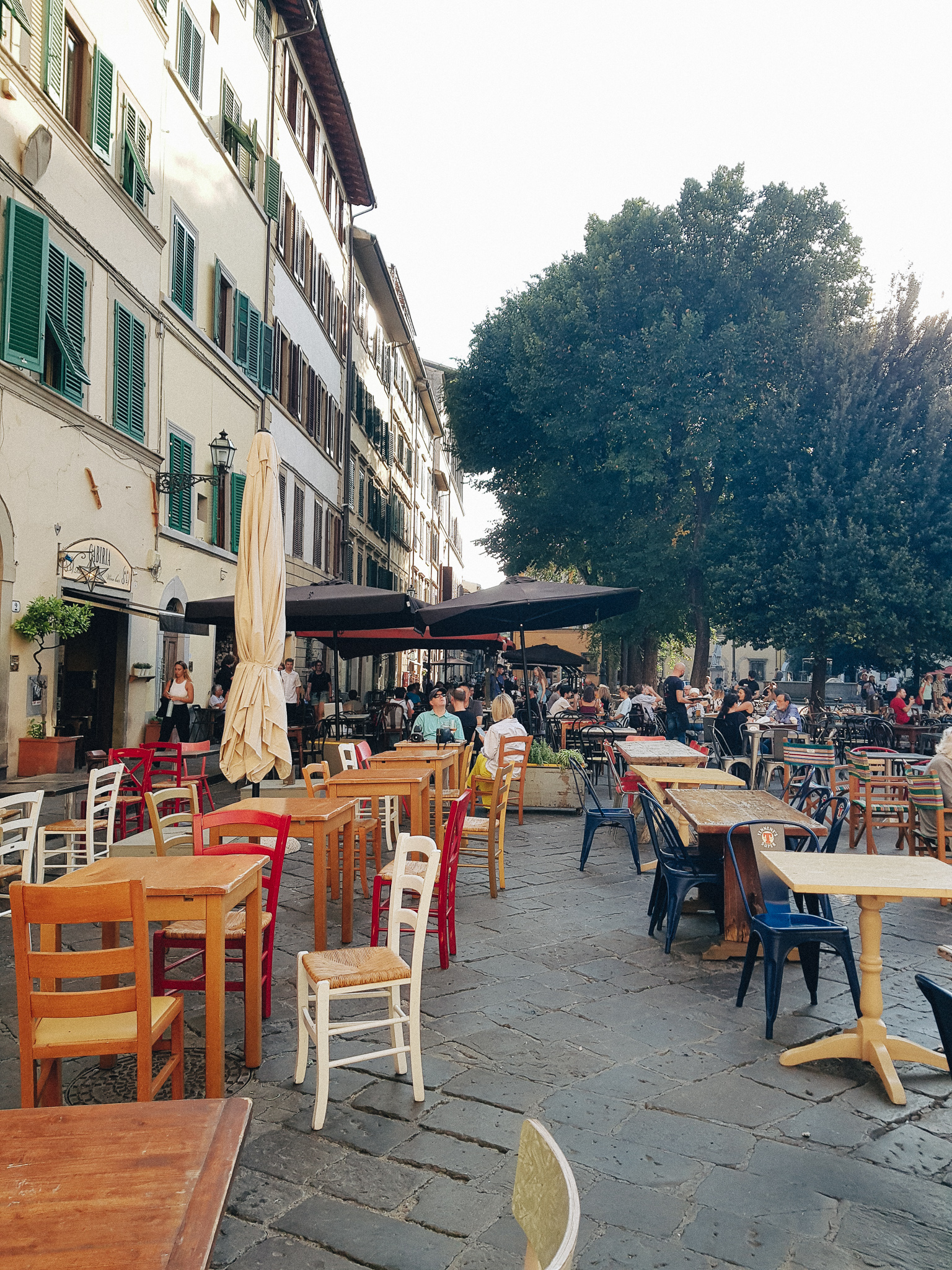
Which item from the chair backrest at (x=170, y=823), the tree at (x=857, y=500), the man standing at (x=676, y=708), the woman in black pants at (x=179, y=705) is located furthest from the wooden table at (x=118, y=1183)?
the tree at (x=857, y=500)

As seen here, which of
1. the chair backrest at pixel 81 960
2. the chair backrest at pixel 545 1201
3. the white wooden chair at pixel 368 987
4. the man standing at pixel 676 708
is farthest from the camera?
the man standing at pixel 676 708

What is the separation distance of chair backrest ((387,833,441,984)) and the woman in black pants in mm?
9927

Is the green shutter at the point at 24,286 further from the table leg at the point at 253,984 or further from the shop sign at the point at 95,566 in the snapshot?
the table leg at the point at 253,984

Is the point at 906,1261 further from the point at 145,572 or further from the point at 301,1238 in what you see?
the point at 145,572

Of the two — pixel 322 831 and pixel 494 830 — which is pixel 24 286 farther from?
pixel 322 831

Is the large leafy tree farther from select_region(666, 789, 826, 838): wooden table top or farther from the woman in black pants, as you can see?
select_region(666, 789, 826, 838): wooden table top

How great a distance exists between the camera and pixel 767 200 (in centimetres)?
2311

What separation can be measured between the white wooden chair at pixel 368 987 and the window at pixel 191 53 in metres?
15.4

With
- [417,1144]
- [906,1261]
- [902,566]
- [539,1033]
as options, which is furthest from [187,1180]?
[902,566]

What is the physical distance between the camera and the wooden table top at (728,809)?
5355mm

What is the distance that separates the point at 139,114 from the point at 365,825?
11.6 metres

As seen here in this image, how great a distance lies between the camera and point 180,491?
1516 cm

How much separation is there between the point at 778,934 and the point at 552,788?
669 centimetres

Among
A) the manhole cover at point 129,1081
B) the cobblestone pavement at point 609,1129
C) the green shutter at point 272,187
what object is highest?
the green shutter at point 272,187
